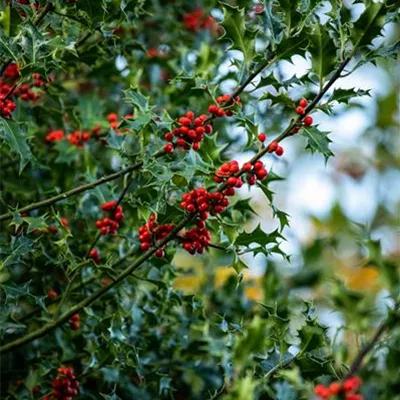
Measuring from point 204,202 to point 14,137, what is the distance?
586 millimetres

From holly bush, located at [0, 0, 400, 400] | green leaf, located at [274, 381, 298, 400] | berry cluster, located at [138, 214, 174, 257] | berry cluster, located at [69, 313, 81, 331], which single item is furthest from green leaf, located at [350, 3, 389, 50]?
berry cluster, located at [69, 313, 81, 331]

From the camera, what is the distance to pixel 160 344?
2.91m

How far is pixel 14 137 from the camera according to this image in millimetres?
2180

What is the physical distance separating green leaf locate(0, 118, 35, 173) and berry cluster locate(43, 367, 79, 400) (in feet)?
2.22

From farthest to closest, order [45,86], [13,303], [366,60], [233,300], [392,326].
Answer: [233,300] → [45,86] → [13,303] → [366,60] → [392,326]

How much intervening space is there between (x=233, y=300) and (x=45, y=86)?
130 cm

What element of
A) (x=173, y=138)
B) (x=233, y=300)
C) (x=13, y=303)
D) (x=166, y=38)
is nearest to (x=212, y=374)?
(x=233, y=300)

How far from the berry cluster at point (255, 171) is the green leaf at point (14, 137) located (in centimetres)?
65

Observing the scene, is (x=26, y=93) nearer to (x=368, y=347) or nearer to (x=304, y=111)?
(x=304, y=111)

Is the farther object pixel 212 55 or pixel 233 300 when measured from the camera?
pixel 233 300

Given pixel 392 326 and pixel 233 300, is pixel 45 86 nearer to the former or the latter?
pixel 233 300

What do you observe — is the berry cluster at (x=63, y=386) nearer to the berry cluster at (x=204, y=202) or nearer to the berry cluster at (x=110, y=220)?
the berry cluster at (x=110, y=220)

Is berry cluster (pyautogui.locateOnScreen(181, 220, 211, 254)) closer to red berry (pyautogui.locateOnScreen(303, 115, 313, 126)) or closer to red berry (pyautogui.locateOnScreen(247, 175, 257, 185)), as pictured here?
red berry (pyautogui.locateOnScreen(247, 175, 257, 185))

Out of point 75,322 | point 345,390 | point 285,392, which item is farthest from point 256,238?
point 345,390
